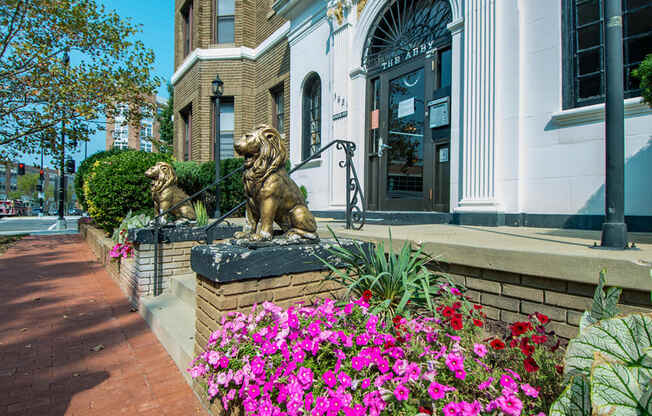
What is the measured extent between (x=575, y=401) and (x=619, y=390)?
183mm

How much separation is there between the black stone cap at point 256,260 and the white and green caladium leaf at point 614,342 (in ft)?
5.44

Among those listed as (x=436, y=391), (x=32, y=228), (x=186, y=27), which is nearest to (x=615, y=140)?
(x=436, y=391)

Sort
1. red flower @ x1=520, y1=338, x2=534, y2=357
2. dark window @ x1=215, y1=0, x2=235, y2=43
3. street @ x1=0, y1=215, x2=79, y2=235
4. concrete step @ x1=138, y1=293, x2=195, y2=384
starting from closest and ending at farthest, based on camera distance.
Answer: red flower @ x1=520, y1=338, x2=534, y2=357 < concrete step @ x1=138, y1=293, x2=195, y2=384 < dark window @ x1=215, y1=0, x2=235, y2=43 < street @ x1=0, y1=215, x2=79, y2=235

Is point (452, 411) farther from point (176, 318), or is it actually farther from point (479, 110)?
point (479, 110)

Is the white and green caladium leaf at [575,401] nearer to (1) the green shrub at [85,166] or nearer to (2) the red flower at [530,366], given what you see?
(2) the red flower at [530,366]

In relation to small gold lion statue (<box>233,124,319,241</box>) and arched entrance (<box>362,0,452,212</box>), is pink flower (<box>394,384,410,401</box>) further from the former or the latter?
arched entrance (<box>362,0,452,212</box>)

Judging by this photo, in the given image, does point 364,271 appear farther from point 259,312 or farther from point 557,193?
point 557,193

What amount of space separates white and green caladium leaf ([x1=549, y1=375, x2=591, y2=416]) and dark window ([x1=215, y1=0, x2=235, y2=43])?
13.6m

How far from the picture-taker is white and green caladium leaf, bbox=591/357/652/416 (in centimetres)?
95

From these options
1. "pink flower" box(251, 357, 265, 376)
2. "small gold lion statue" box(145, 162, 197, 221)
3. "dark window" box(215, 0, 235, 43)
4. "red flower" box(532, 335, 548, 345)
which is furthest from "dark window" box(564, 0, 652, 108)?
"dark window" box(215, 0, 235, 43)

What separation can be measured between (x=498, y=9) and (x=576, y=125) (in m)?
1.84

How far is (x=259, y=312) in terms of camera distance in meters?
2.26

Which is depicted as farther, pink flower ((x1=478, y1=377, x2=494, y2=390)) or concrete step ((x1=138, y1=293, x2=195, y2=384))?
concrete step ((x1=138, y1=293, x2=195, y2=384))

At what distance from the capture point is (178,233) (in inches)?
173
